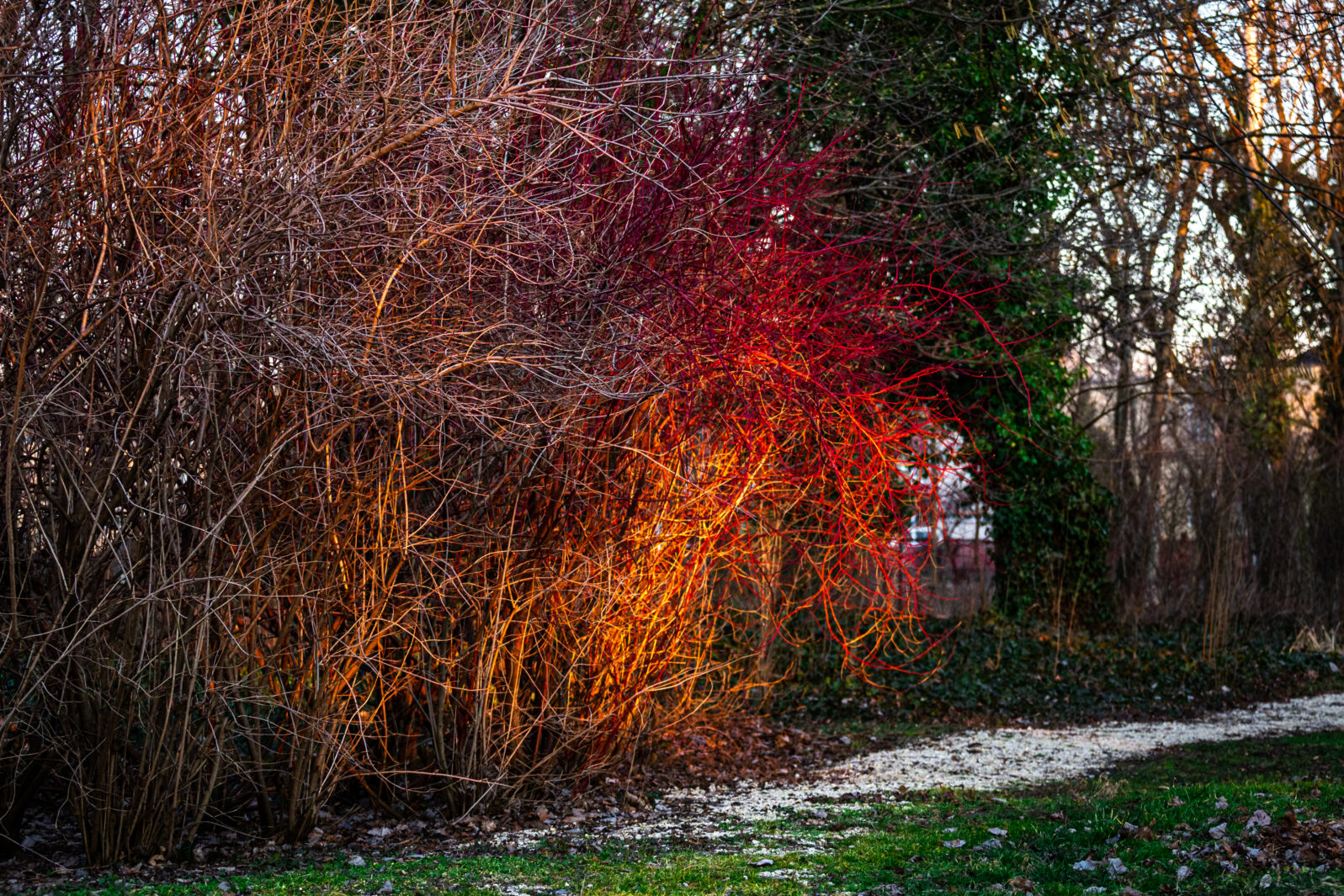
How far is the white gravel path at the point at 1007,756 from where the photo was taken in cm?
692

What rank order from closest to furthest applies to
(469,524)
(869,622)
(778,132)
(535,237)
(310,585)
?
(535,237) < (310,585) < (469,524) < (778,132) < (869,622)

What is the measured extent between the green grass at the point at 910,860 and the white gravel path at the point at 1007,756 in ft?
1.85

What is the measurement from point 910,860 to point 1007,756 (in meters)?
3.41

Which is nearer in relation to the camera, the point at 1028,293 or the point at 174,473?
the point at 174,473

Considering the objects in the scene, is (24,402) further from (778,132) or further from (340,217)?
(778,132)

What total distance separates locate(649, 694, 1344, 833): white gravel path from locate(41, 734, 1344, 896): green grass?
56cm

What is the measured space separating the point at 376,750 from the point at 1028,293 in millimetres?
7718

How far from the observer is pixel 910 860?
16.8 feet

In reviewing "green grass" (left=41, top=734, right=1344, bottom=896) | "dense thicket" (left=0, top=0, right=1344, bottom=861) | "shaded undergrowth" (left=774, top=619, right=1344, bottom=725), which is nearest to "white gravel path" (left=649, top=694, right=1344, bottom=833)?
"shaded undergrowth" (left=774, top=619, right=1344, bottom=725)

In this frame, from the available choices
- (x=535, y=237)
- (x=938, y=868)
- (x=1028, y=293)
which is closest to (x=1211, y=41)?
(x=1028, y=293)

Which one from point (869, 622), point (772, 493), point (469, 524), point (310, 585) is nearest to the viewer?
point (310, 585)

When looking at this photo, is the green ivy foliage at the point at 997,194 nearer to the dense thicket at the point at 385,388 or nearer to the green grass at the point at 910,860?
the dense thicket at the point at 385,388

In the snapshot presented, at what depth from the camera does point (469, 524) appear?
5.94 meters

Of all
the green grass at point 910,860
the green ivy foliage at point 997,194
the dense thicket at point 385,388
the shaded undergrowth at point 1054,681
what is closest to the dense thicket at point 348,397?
the dense thicket at point 385,388
